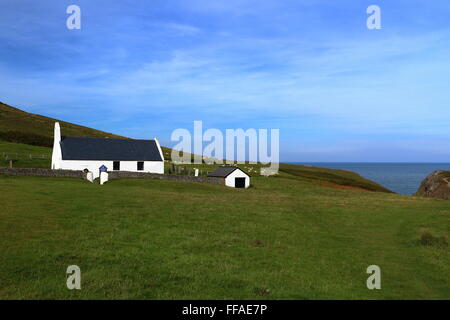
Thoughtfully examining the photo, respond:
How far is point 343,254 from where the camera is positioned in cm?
2020

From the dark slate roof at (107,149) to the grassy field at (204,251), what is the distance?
3458cm

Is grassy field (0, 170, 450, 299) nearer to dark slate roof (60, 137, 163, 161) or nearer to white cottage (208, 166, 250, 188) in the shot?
white cottage (208, 166, 250, 188)

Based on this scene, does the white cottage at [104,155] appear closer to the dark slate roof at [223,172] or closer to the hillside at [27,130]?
the dark slate roof at [223,172]

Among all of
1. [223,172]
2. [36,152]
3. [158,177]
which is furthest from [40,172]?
[36,152]

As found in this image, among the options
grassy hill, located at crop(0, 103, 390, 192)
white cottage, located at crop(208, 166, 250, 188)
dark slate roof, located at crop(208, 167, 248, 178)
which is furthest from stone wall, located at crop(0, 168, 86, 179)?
white cottage, located at crop(208, 166, 250, 188)

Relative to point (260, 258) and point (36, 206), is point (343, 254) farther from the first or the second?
point (36, 206)

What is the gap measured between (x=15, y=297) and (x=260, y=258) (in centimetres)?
1019

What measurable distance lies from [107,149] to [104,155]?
2.35m

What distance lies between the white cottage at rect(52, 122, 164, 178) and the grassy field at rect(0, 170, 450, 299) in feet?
110

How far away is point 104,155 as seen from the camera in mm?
69500

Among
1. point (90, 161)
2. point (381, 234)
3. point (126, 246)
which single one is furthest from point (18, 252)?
point (90, 161)

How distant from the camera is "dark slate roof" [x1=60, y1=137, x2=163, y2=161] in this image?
67562 mm
